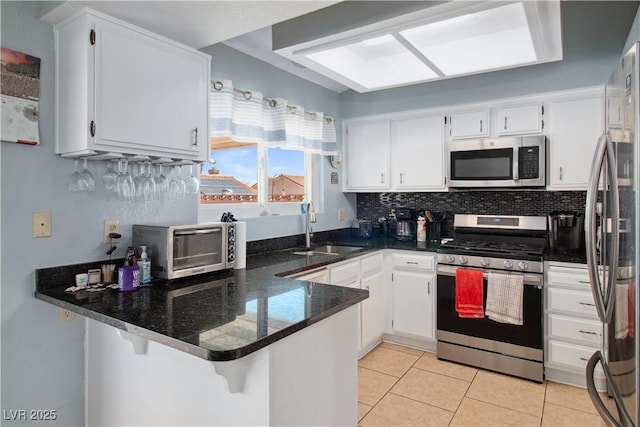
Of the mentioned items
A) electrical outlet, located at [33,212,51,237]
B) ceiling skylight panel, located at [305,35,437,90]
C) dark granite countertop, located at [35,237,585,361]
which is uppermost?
ceiling skylight panel, located at [305,35,437,90]

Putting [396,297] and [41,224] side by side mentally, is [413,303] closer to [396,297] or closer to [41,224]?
[396,297]

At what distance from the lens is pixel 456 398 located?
2648 millimetres

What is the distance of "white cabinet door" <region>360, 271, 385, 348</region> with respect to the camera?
3227mm

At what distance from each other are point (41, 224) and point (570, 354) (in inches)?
131

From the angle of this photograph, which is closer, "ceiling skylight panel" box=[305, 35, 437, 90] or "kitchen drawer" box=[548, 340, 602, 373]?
"ceiling skylight panel" box=[305, 35, 437, 90]

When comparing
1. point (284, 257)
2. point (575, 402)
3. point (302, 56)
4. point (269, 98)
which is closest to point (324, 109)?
point (269, 98)

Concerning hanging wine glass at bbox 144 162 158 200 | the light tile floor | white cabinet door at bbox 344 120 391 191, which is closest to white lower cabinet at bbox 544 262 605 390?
the light tile floor

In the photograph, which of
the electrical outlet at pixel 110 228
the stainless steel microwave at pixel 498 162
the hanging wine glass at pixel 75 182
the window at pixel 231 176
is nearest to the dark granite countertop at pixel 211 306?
the electrical outlet at pixel 110 228

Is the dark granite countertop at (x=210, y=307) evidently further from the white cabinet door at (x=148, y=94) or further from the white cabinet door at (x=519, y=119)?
the white cabinet door at (x=519, y=119)

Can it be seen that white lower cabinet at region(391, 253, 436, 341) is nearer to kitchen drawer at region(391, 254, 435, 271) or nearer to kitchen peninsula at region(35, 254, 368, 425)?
kitchen drawer at region(391, 254, 435, 271)

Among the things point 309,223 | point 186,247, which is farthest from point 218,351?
point 309,223

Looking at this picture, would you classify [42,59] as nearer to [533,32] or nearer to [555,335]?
[533,32]

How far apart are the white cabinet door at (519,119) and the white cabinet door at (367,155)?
3.32 feet

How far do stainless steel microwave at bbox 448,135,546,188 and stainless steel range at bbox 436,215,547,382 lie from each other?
0.43 metres
